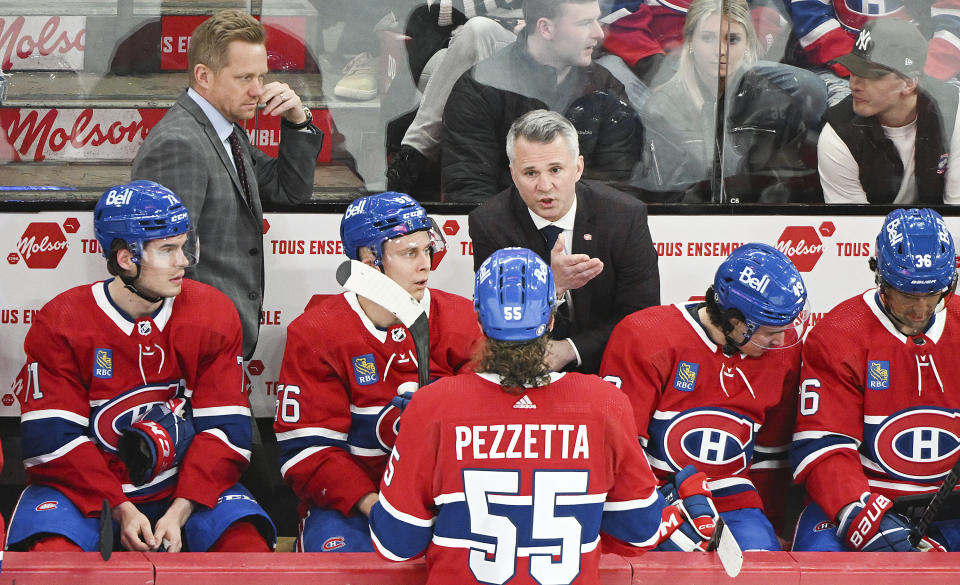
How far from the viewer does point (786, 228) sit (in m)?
4.04

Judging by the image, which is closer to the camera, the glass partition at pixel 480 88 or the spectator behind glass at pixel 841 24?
the glass partition at pixel 480 88

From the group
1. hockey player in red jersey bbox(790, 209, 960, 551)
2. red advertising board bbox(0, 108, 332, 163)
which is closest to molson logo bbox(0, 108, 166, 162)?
red advertising board bbox(0, 108, 332, 163)

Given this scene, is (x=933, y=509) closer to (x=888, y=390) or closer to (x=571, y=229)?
(x=888, y=390)

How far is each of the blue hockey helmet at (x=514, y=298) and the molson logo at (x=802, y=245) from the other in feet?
6.76

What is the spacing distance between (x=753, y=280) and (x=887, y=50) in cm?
163

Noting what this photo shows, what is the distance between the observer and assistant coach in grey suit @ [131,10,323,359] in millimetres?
3385

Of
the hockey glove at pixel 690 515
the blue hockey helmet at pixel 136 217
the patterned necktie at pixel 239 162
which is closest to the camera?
the hockey glove at pixel 690 515

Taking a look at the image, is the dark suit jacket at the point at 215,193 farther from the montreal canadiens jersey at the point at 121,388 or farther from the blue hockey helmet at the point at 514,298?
the blue hockey helmet at the point at 514,298

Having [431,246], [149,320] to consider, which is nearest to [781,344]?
[431,246]

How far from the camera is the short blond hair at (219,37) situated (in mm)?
3426

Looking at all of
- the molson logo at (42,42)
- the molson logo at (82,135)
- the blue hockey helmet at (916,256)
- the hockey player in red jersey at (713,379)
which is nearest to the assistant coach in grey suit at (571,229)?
the hockey player in red jersey at (713,379)

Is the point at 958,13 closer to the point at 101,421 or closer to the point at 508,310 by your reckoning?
the point at 508,310

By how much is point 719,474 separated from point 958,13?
212 cm

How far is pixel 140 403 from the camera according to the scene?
9.95 ft
